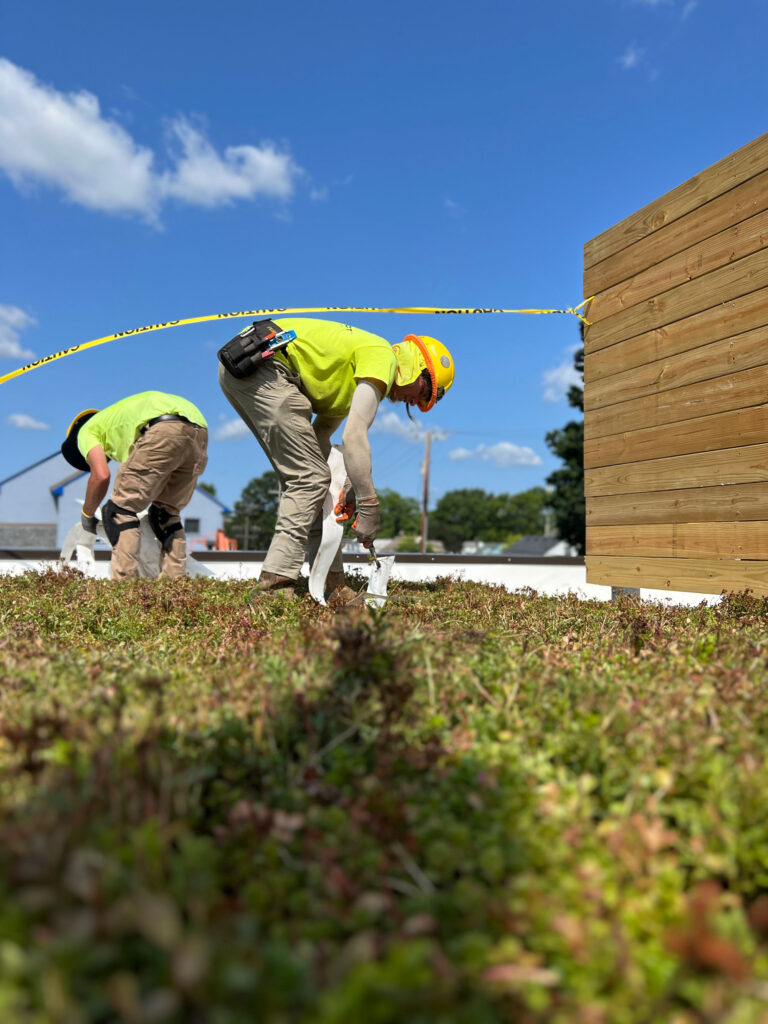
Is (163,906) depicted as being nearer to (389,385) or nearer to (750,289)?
(389,385)

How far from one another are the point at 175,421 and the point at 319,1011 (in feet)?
18.6

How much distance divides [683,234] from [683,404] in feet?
4.54

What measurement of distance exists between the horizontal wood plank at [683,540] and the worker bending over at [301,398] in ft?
8.48

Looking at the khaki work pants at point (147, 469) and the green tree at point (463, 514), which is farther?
the green tree at point (463, 514)

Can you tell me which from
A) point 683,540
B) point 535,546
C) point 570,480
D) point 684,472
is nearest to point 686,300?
point 684,472

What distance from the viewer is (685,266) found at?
560cm

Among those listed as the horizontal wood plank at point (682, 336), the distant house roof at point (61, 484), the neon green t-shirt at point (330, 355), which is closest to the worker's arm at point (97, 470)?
the neon green t-shirt at point (330, 355)

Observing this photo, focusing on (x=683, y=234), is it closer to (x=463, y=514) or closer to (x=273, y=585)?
(x=273, y=585)

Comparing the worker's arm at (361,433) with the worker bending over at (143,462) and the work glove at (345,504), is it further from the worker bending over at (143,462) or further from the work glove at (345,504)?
the worker bending over at (143,462)

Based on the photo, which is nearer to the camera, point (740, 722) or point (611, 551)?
point (740, 722)

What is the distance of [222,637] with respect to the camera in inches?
122

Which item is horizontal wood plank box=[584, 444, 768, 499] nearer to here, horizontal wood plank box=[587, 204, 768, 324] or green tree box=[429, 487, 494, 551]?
horizontal wood plank box=[587, 204, 768, 324]

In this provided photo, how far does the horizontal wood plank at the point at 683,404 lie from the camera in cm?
487

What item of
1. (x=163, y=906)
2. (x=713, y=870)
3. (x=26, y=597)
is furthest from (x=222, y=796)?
(x=26, y=597)
